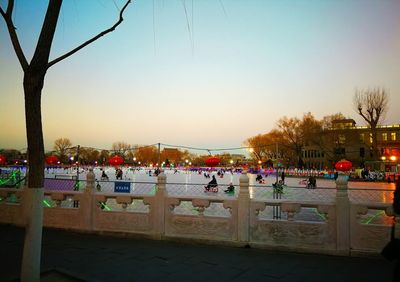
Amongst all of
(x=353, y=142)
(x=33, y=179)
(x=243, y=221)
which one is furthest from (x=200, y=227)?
(x=353, y=142)

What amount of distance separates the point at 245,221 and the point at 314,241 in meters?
1.52

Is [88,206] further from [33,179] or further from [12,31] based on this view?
[12,31]

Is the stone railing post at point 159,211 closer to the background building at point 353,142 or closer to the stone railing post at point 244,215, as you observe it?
the stone railing post at point 244,215

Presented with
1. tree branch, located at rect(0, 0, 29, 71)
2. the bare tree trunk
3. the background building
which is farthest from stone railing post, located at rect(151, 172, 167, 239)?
the background building

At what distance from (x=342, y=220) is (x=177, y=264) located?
3.56 metres

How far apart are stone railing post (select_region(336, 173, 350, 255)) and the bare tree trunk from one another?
18.5 ft

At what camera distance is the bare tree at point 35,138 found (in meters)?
4.31

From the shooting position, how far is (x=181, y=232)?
7.69 meters

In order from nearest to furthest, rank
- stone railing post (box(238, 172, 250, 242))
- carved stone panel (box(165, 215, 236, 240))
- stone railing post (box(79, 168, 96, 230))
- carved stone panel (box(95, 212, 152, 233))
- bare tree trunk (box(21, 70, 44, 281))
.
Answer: bare tree trunk (box(21, 70, 44, 281)) → stone railing post (box(238, 172, 250, 242)) → carved stone panel (box(165, 215, 236, 240)) → carved stone panel (box(95, 212, 152, 233)) → stone railing post (box(79, 168, 96, 230))

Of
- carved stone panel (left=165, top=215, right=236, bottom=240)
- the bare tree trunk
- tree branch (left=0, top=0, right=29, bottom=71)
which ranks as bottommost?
carved stone panel (left=165, top=215, right=236, bottom=240)

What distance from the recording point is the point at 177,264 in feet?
19.5

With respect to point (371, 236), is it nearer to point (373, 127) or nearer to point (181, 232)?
point (181, 232)

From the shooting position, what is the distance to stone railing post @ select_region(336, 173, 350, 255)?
660cm

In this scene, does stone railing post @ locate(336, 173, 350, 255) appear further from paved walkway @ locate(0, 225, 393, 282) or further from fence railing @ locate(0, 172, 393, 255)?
paved walkway @ locate(0, 225, 393, 282)
